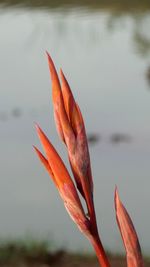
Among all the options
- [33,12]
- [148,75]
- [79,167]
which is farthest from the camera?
[33,12]

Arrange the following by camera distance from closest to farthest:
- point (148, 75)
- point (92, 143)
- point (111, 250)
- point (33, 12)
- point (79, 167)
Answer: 1. point (79, 167)
2. point (111, 250)
3. point (92, 143)
4. point (148, 75)
5. point (33, 12)

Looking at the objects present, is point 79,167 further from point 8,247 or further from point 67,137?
point 8,247

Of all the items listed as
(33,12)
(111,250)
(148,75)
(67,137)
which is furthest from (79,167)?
(33,12)

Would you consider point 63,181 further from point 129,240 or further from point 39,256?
point 39,256

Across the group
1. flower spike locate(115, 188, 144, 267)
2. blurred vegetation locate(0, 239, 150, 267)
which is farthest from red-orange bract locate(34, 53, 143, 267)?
blurred vegetation locate(0, 239, 150, 267)

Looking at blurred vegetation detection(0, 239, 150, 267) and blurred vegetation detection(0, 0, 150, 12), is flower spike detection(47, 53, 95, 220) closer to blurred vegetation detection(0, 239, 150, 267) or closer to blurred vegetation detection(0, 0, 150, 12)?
blurred vegetation detection(0, 239, 150, 267)

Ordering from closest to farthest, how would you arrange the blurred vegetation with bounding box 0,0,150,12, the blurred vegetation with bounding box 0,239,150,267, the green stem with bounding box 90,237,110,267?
the green stem with bounding box 90,237,110,267, the blurred vegetation with bounding box 0,239,150,267, the blurred vegetation with bounding box 0,0,150,12
